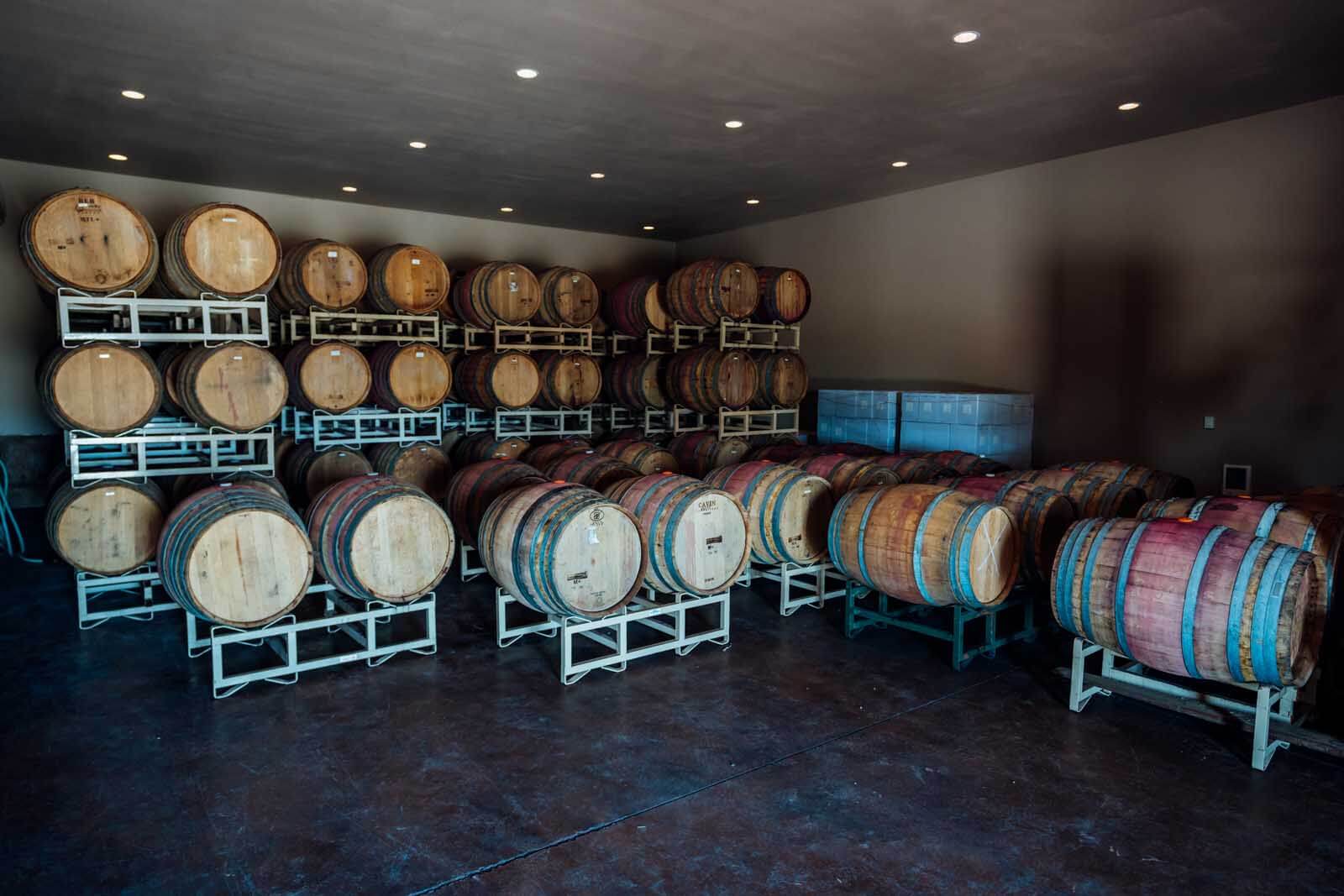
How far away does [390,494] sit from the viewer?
4.72m

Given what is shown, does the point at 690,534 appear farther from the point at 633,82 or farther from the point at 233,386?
the point at 233,386

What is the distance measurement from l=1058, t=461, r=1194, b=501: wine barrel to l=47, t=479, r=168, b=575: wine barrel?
6.74m

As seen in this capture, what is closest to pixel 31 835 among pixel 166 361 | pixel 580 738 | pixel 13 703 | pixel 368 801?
pixel 368 801

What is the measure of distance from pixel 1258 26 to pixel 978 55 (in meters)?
1.58

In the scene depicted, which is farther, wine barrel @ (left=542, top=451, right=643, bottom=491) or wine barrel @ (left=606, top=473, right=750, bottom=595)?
wine barrel @ (left=542, top=451, right=643, bottom=491)

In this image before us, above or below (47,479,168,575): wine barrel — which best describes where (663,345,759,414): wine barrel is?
above

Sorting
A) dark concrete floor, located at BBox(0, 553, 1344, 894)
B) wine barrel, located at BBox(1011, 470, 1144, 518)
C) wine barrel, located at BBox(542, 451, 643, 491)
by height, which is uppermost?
wine barrel, located at BBox(542, 451, 643, 491)

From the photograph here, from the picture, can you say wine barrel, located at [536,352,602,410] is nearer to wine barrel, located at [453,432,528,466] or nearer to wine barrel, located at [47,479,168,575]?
wine barrel, located at [453,432,528,466]

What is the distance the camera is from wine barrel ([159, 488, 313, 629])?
4234mm

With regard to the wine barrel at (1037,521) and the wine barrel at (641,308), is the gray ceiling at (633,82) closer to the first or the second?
the wine barrel at (641,308)

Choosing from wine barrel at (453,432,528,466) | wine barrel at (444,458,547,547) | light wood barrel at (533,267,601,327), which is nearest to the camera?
wine barrel at (444,458,547,547)

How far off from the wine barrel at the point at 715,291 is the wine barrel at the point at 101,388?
4982 mm

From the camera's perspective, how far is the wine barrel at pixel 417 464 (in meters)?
7.39

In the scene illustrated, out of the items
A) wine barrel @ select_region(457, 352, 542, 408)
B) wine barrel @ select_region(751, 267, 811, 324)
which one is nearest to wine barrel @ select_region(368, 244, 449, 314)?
wine barrel @ select_region(457, 352, 542, 408)
